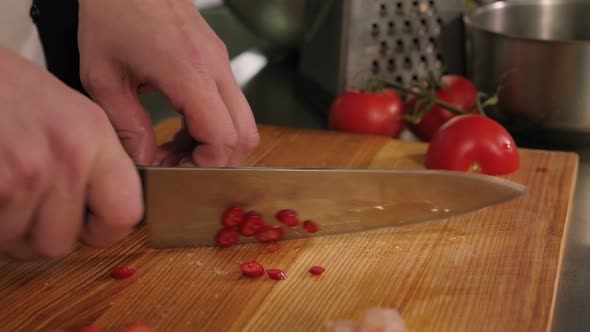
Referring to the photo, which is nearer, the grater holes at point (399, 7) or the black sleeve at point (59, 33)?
the black sleeve at point (59, 33)

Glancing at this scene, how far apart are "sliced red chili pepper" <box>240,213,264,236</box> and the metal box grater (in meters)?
0.72

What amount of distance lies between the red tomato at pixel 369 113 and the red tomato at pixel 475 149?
244 mm

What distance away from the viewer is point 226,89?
102 centimetres

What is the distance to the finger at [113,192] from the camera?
721 millimetres

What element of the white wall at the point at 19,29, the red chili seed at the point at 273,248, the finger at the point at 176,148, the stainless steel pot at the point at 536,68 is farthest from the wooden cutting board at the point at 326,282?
the white wall at the point at 19,29

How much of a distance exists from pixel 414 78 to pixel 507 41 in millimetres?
297

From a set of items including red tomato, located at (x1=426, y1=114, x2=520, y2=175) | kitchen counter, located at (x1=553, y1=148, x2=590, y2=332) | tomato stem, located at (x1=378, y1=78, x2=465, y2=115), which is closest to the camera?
kitchen counter, located at (x1=553, y1=148, x2=590, y2=332)

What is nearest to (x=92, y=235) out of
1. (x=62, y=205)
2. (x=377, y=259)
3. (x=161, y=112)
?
(x=62, y=205)

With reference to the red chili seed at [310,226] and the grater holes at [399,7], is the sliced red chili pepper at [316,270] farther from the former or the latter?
the grater holes at [399,7]

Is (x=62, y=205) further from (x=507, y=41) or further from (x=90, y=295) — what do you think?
(x=507, y=41)

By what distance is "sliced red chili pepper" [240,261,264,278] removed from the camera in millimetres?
959

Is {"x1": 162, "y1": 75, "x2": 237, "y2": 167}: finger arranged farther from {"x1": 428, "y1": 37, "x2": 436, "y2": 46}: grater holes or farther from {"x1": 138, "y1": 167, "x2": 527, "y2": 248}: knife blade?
{"x1": 428, "y1": 37, "x2": 436, "y2": 46}: grater holes

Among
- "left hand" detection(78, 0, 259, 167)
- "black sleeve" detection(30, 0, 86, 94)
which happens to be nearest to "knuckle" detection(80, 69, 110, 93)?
"left hand" detection(78, 0, 259, 167)

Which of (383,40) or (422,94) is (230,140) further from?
(383,40)
